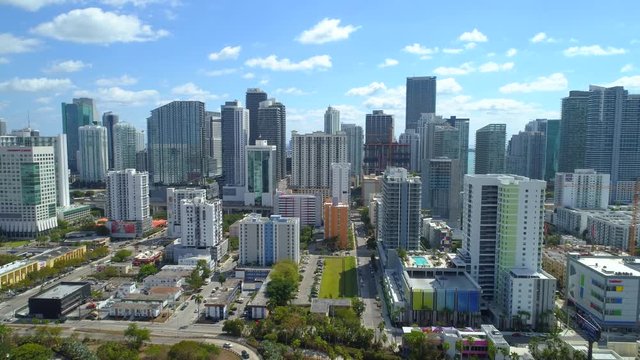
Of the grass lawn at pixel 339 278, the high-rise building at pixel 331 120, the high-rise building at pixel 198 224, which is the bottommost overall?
the grass lawn at pixel 339 278

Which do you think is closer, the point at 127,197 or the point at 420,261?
the point at 420,261

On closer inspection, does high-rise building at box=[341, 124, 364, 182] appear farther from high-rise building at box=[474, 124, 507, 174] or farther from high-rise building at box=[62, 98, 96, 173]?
high-rise building at box=[62, 98, 96, 173]

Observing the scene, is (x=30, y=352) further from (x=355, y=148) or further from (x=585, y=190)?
(x=355, y=148)

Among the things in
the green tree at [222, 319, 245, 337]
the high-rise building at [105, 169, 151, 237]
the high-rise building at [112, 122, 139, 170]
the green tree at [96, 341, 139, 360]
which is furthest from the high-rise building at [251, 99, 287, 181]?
the green tree at [96, 341, 139, 360]

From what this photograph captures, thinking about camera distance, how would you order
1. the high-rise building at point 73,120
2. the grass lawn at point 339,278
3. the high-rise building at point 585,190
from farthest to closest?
the high-rise building at point 73,120 → the high-rise building at point 585,190 → the grass lawn at point 339,278

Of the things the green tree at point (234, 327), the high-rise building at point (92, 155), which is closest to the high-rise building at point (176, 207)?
the green tree at point (234, 327)

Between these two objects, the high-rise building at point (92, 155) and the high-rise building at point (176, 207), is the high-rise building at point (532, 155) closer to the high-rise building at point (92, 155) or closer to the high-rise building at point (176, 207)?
the high-rise building at point (176, 207)

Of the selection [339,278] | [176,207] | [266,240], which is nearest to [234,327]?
[339,278]
